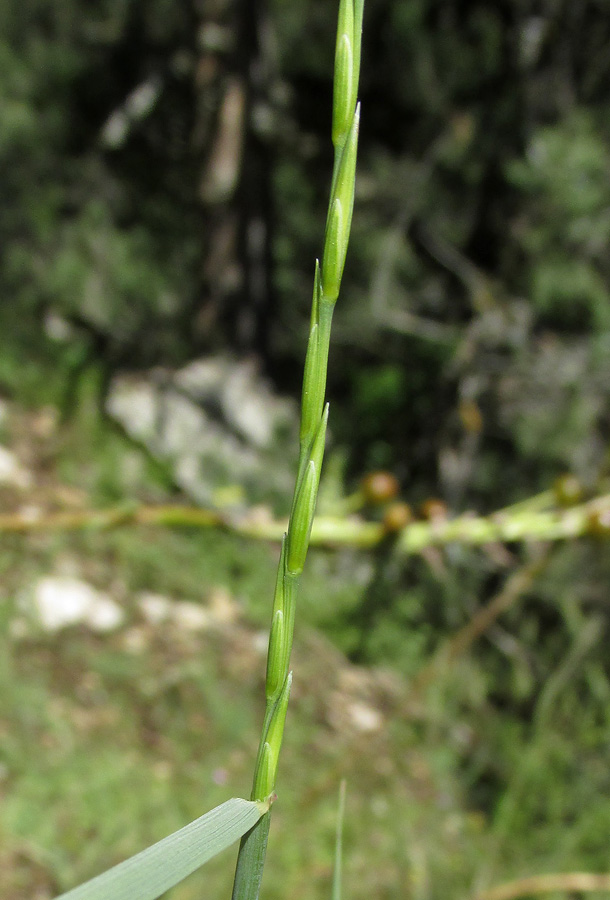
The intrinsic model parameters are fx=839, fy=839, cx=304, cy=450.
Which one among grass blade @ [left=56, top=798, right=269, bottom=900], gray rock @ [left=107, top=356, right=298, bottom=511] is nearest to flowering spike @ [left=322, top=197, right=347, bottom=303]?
grass blade @ [left=56, top=798, right=269, bottom=900]

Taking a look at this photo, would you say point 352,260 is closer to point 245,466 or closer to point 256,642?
point 245,466

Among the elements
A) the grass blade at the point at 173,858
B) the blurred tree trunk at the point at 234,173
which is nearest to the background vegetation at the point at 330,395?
the blurred tree trunk at the point at 234,173

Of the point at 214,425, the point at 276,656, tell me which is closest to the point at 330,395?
the point at 214,425

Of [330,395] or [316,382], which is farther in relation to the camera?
[330,395]

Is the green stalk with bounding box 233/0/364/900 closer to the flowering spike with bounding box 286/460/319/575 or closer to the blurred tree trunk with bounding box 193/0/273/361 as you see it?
the flowering spike with bounding box 286/460/319/575

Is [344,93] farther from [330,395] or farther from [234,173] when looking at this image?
[234,173]

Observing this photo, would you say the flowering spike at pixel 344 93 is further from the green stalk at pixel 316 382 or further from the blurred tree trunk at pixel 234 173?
the blurred tree trunk at pixel 234 173
